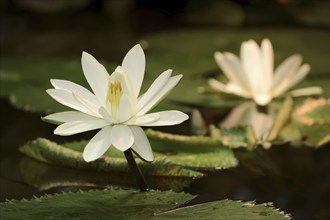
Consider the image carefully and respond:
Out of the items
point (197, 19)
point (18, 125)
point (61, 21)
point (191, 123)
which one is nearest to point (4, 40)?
point (61, 21)

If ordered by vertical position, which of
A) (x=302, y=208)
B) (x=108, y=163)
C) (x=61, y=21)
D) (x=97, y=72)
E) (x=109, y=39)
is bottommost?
(x=302, y=208)

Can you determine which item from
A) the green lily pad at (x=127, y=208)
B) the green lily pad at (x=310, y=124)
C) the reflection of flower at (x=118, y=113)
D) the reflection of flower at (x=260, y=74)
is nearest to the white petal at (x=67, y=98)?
the reflection of flower at (x=118, y=113)

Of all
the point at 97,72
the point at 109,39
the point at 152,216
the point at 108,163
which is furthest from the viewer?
the point at 109,39

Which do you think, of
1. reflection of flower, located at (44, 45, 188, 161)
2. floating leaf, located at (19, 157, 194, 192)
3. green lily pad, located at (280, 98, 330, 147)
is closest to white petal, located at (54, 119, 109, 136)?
reflection of flower, located at (44, 45, 188, 161)

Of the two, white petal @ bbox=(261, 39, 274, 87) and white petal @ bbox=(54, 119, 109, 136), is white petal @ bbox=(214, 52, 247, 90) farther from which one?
white petal @ bbox=(54, 119, 109, 136)

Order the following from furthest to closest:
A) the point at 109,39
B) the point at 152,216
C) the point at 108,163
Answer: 1. the point at 109,39
2. the point at 108,163
3. the point at 152,216

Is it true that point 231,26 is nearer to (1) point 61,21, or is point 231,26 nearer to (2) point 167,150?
(1) point 61,21

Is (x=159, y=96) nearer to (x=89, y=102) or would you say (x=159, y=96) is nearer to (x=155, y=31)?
(x=89, y=102)
